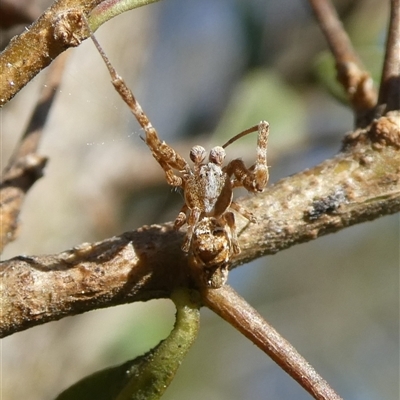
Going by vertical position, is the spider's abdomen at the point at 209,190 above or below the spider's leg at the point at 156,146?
below

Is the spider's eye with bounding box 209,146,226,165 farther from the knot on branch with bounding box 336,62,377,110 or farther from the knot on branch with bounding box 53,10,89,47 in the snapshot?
the knot on branch with bounding box 336,62,377,110

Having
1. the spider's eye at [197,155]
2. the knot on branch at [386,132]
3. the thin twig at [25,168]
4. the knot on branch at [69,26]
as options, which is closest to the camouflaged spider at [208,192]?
the spider's eye at [197,155]

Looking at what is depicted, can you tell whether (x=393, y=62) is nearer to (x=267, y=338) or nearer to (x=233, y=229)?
(x=233, y=229)

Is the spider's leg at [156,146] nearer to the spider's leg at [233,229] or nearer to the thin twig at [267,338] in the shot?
the spider's leg at [233,229]


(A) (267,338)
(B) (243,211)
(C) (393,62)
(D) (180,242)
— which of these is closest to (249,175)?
(B) (243,211)

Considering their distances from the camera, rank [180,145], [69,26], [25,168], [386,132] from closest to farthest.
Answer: [69,26], [386,132], [25,168], [180,145]

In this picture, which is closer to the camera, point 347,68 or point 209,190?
point 209,190
